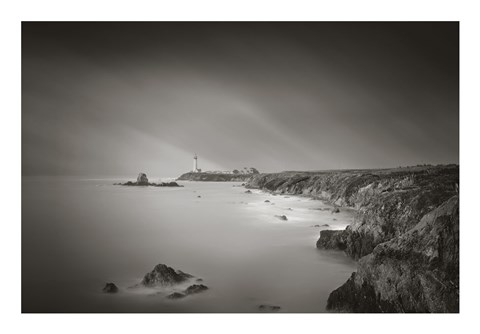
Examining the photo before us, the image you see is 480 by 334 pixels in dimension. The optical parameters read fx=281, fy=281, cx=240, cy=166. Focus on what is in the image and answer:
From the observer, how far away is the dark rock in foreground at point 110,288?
15.5 ft

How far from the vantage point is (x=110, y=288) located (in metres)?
4.74

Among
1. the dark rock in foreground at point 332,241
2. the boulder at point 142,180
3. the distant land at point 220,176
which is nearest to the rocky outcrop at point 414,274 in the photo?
the dark rock in foreground at point 332,241

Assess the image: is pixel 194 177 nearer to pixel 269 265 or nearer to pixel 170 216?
pixel 170 216

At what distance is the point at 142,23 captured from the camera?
5.38 meters

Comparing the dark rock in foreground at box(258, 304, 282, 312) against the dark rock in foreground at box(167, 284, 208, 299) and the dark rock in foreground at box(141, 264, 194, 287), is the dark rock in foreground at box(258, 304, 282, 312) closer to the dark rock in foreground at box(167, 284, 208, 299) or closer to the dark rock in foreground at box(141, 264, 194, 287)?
the dark rock in foreground at box(167, 284, 208, 299)

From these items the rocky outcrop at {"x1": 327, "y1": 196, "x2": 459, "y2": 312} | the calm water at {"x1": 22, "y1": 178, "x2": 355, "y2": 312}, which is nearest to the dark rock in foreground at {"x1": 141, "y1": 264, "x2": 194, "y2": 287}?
the calm water at {"x1": 22, "y1": 178, "x2": 355, "y2": 312}

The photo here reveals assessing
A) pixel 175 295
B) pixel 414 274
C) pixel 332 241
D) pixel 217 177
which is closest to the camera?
pixel 414 274

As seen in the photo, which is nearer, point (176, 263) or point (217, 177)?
point (176, 263)

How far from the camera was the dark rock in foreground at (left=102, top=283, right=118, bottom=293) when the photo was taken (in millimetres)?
4723

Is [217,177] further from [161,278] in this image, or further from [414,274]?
[414,274]

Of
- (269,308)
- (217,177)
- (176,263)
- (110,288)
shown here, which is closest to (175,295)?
(110,288)

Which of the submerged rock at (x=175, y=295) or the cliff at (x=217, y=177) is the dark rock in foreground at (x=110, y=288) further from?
the cliff at (x=217, y=177)
